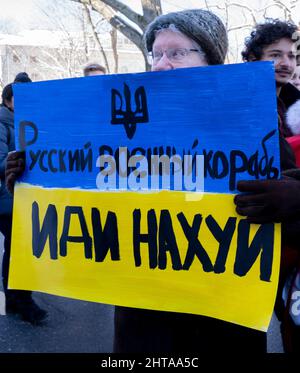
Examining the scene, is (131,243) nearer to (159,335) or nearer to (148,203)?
(148,203)

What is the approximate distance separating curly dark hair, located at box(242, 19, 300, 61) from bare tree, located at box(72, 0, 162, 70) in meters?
5.30

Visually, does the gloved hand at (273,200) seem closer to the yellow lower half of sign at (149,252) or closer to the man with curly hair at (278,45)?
the yellow lower half of sign at (149,252)

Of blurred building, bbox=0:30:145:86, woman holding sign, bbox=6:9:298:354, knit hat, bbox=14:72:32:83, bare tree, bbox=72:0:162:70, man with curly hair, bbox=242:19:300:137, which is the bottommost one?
woman holding sign, bbox=6:9:298:354

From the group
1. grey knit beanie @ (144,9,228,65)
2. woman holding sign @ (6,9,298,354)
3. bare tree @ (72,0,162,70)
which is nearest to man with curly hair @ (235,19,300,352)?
woman holding sign @ (6,9,298,354)

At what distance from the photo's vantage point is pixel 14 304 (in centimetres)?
362

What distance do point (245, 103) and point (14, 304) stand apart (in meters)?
2.84

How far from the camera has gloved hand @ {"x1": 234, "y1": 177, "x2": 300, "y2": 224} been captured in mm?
1204

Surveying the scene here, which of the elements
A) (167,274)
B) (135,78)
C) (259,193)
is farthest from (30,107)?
(259,193)

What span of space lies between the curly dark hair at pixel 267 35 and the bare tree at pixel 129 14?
530cm

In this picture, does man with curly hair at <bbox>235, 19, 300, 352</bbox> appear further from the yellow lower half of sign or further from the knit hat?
the knit hat

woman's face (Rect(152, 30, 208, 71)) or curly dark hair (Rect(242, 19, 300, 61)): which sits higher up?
curly dark hair (Rect(242, 19, 300, 61))

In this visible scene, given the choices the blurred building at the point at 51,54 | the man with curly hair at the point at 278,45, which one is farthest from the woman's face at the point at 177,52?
the blurred building at the point at 51,54

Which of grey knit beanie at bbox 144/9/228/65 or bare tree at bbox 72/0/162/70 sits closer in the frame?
grey knit beanie at bbox 144/9/228/65

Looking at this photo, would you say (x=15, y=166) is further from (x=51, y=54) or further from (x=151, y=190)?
(x=51, y=54)
